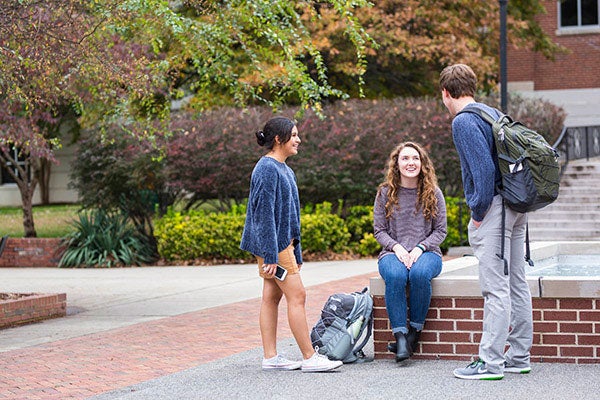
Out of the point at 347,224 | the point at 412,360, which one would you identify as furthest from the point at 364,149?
the point at 412,360

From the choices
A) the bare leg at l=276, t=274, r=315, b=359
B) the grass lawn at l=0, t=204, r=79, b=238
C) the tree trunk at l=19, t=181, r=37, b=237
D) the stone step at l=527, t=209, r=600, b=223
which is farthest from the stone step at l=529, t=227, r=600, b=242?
the bare leg at l=276, t=274, r=315, b=359

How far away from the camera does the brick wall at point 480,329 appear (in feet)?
25.1

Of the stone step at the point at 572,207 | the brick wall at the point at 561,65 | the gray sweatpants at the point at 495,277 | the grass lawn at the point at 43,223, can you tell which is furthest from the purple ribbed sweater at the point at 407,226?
the brick wall at the point at 561,65

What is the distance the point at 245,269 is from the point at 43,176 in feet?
63.3

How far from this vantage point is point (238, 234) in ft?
59.4

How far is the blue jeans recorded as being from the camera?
A: 25.8 ft

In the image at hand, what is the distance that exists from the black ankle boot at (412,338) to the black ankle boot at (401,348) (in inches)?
1.8

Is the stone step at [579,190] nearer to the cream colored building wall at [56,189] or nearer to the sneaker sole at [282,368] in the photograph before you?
the sneaker sole at [282,368]

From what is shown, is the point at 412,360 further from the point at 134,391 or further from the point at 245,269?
the point at 245,269

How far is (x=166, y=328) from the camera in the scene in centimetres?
1053

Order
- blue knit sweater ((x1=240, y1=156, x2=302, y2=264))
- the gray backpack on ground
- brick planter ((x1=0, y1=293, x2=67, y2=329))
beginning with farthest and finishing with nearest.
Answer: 1. brick planter ((x1=0, y1=293, x2=67, y2=329))
2. the gray backpack on ground
3. blue knit sweater ((x1=240, y1=156, x2=302, y2=264))

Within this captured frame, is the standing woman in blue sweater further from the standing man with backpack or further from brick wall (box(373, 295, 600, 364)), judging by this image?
the standing man with backpack

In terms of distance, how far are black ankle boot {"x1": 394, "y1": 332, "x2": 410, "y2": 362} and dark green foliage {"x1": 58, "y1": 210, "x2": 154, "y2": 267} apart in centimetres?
1126

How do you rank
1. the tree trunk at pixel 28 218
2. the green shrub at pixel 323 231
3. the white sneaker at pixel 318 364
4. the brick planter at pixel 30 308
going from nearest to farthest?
1. the white sneaker at pixel 318 364
2. the brick planter at pixel 30 308
3. the green shrub at pixel 323 231
4. the tree trunk at pixel 28 218
